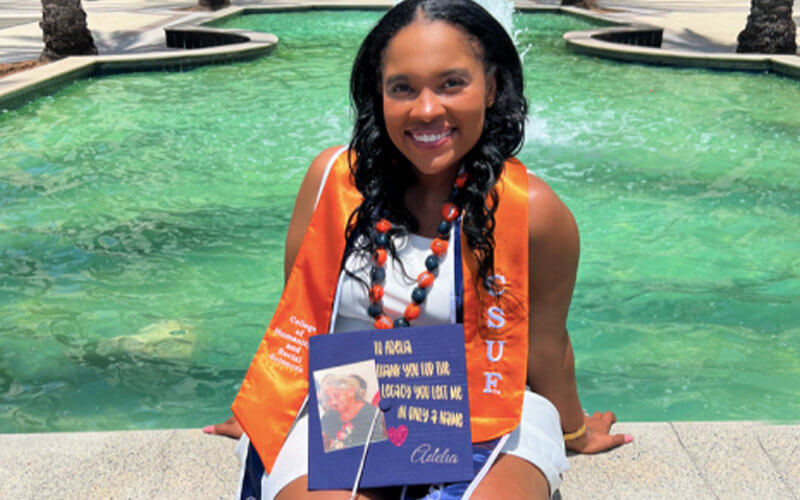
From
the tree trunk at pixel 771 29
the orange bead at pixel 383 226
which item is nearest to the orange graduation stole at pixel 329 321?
the orange bead at pixel 383 226

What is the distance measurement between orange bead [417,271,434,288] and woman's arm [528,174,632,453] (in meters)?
0.28

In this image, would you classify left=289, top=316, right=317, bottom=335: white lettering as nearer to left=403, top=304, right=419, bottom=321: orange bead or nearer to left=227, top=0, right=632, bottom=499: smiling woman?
left=227, top=0, right=632, bottom=499: smiling woman

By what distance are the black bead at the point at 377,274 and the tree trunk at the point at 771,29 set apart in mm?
12266

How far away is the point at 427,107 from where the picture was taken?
6.60 ft

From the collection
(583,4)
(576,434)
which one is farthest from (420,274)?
(583,4)

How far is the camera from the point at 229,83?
35.3ft

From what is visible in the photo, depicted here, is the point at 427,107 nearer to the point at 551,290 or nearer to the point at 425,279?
the point at 425,279

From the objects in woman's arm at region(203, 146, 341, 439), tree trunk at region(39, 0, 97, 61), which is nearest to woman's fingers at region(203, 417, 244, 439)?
woman's arm at region(203, 146, 341, 439)

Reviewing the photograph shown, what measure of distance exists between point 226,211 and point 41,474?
3698 mm

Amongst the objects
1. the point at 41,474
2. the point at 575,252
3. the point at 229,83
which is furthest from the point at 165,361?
the point at 229,83

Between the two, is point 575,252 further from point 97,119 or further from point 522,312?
point 97,119

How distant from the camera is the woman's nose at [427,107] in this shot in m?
2.01

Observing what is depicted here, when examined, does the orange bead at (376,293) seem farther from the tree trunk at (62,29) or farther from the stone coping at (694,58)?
the tree trunk at (62,29)

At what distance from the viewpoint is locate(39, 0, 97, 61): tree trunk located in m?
12.2
